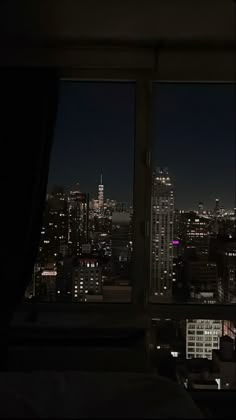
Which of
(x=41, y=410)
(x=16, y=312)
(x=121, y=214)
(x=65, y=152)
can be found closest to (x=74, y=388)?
(x=41, y=410)

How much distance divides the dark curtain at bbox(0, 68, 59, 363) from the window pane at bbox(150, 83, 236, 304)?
749mm

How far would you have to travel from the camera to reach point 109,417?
1381 mm

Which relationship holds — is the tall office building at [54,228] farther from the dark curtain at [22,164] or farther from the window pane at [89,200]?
the dark curtain at [22,164]

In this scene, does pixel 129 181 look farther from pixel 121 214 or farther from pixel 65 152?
pixel 65 152

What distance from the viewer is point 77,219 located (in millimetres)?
2996

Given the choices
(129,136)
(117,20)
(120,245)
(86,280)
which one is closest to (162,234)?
(120,245)

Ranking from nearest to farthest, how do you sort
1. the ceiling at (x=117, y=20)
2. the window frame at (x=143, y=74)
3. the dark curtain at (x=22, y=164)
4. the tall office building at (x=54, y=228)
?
the ceiling at (x=117, y=20) < the dark curtain at (x=22, y=164) < the window frame at (x=143, y=74) < the tall office building at (x=54, y=228)

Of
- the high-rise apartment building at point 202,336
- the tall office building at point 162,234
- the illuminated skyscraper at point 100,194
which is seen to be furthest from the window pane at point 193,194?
the illuminated skyscraper at point 100,194

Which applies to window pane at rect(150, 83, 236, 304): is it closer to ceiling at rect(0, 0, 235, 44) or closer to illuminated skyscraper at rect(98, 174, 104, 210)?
illuminated skyscraper at rect(98, 174, 104, 210)

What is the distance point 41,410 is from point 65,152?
6.22ft

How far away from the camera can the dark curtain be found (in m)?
2.68

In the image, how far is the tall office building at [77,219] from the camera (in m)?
2.98

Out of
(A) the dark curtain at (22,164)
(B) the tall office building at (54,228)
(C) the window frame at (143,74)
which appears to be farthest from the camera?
(B) the tall office building at (54,228)

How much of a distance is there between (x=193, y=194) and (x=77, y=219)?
820mm
